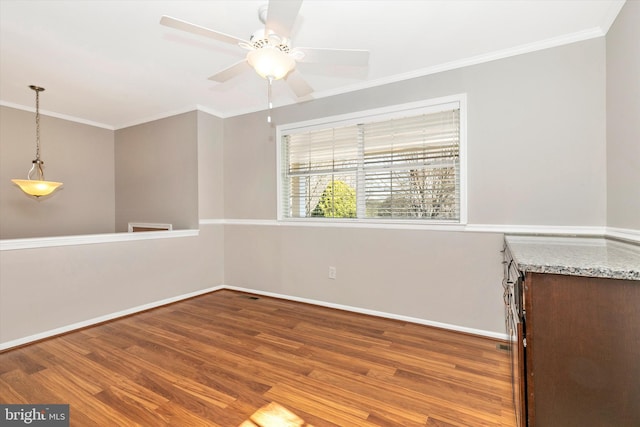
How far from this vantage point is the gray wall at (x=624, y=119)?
1.76 meters

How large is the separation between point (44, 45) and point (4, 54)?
19.0 inches

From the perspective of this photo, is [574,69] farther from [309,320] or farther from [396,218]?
[309,320]

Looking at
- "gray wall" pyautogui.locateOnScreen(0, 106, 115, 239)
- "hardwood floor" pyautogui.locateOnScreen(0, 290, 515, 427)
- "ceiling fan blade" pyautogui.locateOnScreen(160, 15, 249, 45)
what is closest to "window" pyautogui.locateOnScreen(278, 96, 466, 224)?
"hardwood floor" pyautogui.locateOnScreen(0, 290, 515, 427)

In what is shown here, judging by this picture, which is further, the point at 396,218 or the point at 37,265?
the point at 396,218

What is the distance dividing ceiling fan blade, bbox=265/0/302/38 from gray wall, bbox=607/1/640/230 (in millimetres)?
2004

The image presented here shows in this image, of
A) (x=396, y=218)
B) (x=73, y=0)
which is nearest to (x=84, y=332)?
Answer: (x=73, y=0)

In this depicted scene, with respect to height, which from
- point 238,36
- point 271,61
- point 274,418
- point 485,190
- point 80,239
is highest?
point 238,36

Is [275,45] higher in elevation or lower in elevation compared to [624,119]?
higher

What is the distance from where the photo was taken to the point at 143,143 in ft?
14.4

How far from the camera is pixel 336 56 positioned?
1821 millimetres

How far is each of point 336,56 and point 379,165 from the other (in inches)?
58.4

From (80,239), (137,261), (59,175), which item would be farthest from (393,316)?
(59,175)

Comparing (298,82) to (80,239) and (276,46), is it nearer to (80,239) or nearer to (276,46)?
(276,46)

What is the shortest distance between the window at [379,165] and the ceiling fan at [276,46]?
1.23 m
